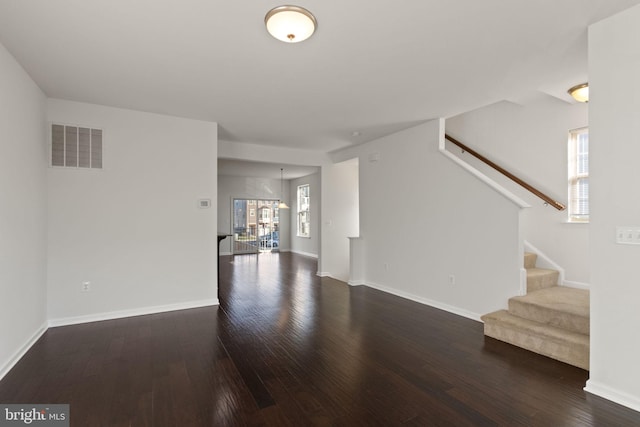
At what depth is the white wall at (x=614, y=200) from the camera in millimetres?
2174

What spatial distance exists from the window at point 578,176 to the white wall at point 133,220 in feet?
16.8

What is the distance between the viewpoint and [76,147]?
393 centimetres

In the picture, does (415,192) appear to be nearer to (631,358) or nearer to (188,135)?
(631,358)

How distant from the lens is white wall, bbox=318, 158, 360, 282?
22.9 ft

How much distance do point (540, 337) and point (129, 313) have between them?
15.8ft

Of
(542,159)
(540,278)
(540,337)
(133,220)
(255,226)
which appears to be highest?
(542,159)

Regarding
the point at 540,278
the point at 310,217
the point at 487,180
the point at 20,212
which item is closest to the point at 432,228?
the point at 487,180

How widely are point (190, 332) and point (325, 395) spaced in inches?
78.8

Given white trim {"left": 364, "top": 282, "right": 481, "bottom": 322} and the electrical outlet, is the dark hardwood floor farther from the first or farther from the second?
the electrical outlet

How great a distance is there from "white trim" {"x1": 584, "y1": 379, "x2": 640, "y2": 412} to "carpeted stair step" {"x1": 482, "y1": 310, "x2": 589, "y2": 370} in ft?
1.24

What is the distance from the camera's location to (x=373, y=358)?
115 inches

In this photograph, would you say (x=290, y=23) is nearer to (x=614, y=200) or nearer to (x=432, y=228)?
(x=614, y=200)

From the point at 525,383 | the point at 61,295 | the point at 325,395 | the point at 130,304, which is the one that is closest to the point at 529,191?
the point at 525,383

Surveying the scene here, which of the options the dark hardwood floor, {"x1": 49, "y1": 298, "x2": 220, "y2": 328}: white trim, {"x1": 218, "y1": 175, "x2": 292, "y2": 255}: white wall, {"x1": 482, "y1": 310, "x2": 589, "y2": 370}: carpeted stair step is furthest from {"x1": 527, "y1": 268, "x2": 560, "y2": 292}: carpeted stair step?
{"x1": 218, "y1": 175, "x2": 292, "y2": 255}: white wall
